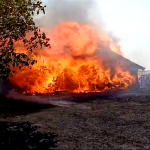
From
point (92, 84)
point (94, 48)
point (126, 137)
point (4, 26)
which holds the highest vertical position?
point (94, 48)

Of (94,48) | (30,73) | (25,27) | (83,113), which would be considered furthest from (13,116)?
(94,48)

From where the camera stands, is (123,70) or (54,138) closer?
(54,138)

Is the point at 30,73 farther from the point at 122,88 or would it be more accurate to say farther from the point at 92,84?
the point at 122,88

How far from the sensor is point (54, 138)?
7688mm

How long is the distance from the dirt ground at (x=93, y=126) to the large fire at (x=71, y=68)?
9195mm

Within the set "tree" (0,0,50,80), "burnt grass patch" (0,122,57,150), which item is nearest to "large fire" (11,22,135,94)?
"burnt grass patch" (0,122,57,150)

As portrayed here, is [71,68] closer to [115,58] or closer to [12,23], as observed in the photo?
[115,58]

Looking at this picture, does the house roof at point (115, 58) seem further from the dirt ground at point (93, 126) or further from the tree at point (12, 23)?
the tree at point (12, 23)

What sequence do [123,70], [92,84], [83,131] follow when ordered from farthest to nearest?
1. [123,70]
2. [92,84]
3. [83,131]

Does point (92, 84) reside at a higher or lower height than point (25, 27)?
lower

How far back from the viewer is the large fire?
2272 centimetres

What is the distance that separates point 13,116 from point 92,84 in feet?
57.0

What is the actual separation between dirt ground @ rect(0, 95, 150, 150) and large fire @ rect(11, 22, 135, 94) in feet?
30.2

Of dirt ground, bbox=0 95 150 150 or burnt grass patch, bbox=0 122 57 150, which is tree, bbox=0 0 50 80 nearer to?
burnt grass patch, bbox=0 122 57 150
